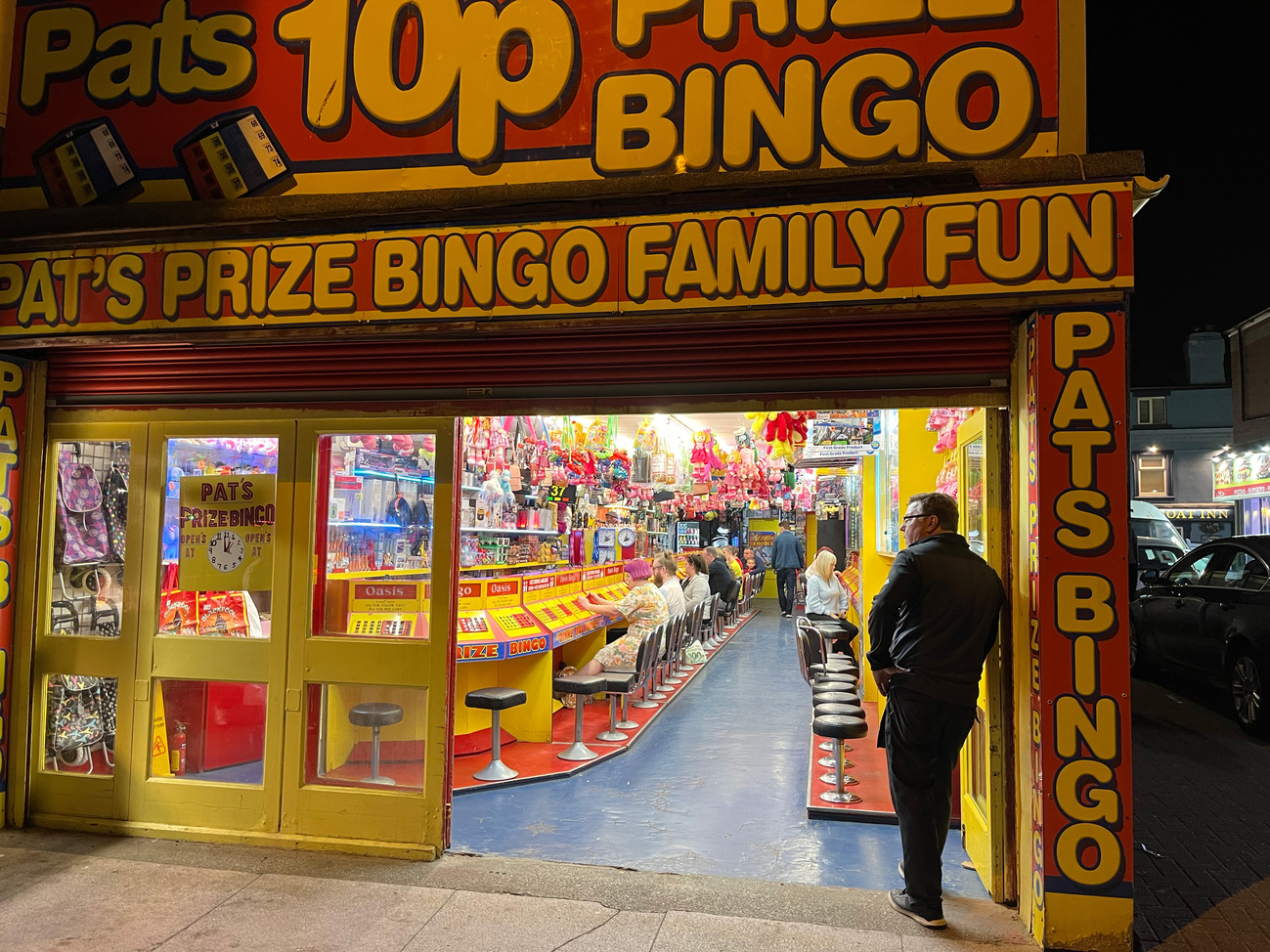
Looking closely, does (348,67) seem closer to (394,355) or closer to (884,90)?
(394,355)

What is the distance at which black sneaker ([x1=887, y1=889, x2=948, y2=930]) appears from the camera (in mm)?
3268

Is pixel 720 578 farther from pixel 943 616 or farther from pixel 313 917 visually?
pixel 313 917

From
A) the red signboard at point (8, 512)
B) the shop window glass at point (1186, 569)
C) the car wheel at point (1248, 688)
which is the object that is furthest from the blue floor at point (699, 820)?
the shop window glass at point (1186, 569)

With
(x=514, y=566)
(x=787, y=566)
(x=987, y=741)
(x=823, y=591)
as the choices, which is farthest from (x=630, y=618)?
(x=787, y=566)

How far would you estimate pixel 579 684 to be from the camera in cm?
629

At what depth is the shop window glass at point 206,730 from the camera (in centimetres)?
427

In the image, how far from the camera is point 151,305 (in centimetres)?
402

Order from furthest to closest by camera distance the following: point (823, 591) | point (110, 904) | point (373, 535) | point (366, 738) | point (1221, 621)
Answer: point (823, 591), point (1221, 621), point (373, 535), point (366, 738), point (110, 904)

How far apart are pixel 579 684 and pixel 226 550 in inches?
114

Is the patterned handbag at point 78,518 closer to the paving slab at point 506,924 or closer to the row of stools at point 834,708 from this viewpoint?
the paving slab at point 506,924

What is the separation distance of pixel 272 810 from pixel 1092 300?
435 centimetres

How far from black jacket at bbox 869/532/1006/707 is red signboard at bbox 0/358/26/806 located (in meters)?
4.43

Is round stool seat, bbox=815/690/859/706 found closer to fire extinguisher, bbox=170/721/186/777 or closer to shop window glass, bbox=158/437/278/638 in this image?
shop window glass, bbox=158/437/278/638

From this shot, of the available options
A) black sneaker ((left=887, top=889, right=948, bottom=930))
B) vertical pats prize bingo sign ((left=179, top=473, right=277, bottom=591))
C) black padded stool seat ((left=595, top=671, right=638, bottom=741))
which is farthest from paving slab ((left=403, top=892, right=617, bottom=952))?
black padded stool seat ((left=595, top=671, right=638, bottom=741))
